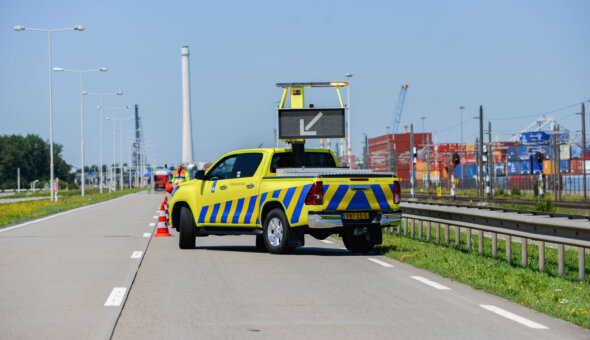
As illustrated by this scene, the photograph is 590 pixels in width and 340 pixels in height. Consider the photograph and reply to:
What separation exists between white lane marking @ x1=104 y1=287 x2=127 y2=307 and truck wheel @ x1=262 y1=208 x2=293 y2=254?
464 centimetres

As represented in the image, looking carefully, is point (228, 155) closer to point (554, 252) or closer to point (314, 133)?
point (314, 133)

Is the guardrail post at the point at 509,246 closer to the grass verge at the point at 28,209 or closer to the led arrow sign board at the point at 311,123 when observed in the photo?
the led arrow sign board at the point at 311,123

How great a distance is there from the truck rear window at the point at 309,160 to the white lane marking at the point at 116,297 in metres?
5.61

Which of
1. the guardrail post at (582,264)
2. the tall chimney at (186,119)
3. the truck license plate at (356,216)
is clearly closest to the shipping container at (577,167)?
the tall chimney at (186,119)

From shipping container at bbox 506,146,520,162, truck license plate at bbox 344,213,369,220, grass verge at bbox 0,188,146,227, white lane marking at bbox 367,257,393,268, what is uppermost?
shipping container at bbox 506,146,520,162

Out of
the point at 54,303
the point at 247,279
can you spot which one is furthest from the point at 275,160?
the point at 54,303

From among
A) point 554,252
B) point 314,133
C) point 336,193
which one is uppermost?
point 314,133

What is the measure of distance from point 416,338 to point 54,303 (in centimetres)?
392

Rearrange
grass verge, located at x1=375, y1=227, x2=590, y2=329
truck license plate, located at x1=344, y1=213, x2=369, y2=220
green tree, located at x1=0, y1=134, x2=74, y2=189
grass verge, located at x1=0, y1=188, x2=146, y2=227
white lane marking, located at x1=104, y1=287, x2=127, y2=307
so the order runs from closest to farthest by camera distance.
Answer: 1. white lane marking, located at x1=104, y1=287, x2=127, y2=307
2. grass verge, located at x1=375, y1=227, x2=590, y2=329
3. truck license plate, located at x1=344, y1=213, x2=369, y2=220
4. grass verge, located at x1=0, y1=188, x2=146, y2=227
5. green tree, located at x1=0, y1=134, x2=74, y2=189

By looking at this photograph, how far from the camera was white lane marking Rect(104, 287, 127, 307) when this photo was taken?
9117mm

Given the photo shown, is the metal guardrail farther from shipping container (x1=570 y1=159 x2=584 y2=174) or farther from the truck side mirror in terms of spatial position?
shipping container (x1=570 y1=159 x2=584 y2=174)

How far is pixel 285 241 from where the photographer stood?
14594 millimetres

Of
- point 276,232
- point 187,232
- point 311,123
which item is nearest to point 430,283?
point 276,232

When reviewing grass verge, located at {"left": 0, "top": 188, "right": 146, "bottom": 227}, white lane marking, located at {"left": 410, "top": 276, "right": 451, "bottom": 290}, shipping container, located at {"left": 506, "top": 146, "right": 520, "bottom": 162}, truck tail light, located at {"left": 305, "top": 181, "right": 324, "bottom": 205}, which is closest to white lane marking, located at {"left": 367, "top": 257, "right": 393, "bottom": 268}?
truck tail light, located at {"left": 305, "top": 181, "right": 324, "bottom": 205}
